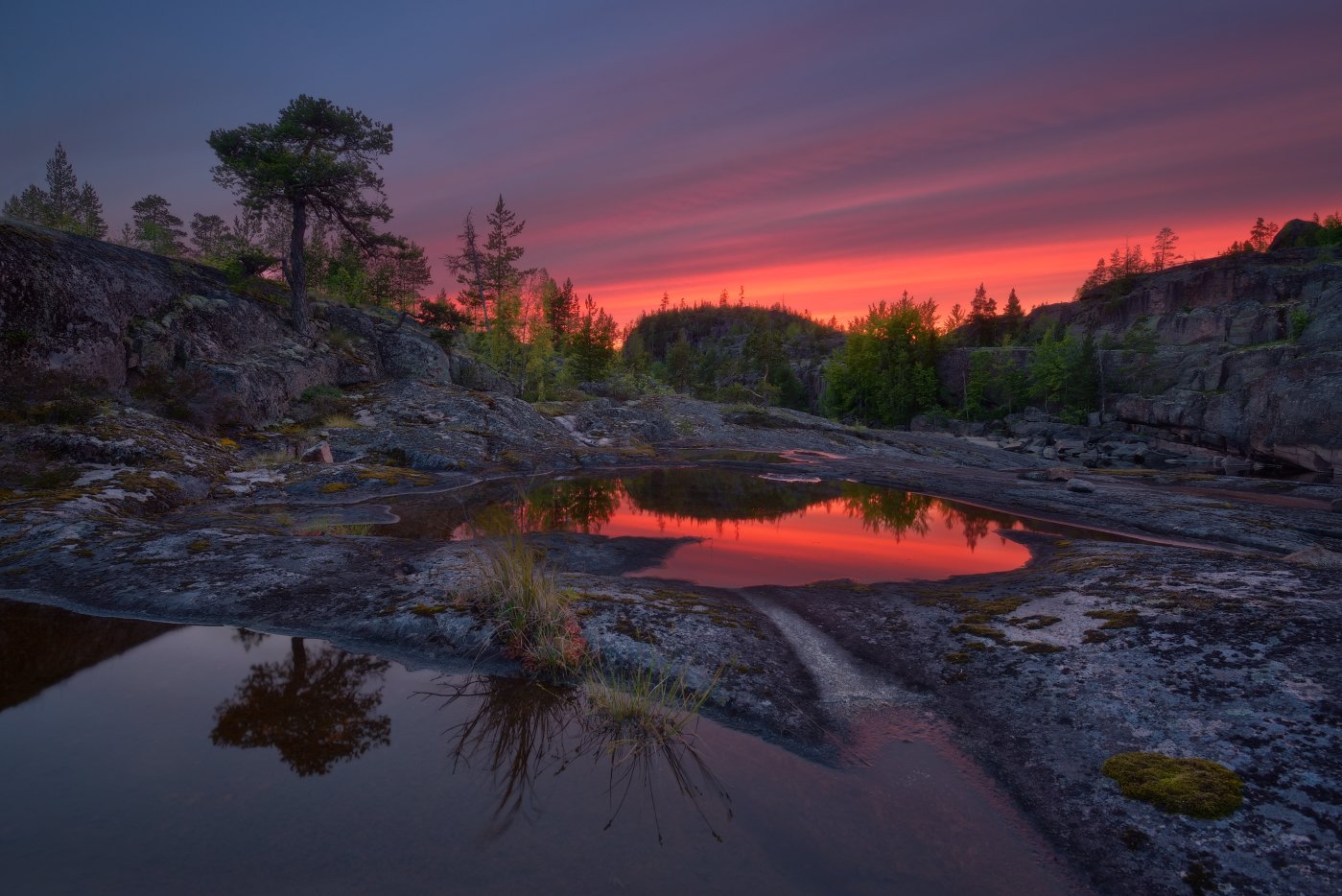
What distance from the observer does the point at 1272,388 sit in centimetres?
3947

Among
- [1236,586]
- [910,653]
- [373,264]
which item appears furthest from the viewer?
[373,264]

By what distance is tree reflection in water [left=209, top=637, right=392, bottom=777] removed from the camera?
574 cm

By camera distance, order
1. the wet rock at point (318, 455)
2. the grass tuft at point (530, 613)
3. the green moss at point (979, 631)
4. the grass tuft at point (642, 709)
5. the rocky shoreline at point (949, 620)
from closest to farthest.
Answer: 1. the rocky shoreline at point (949, 620)
2. the grass tuft at point (642, 709)
3. the grass tuft at point (530, 613)
4. the green moss at point (979, 631)
5. the wet rock at point (318, 455)

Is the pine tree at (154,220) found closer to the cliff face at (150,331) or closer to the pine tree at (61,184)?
the pine tree at (61,184)

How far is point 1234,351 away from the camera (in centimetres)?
5938

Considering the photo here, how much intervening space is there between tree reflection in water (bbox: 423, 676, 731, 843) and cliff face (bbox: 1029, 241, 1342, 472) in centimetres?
4835

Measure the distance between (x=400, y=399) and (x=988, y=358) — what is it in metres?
80.3

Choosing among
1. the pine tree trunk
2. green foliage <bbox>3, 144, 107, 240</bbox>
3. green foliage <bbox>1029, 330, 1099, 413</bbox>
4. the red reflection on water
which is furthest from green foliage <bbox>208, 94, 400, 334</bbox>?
green foliage <bbox>1029, 330, 1099, 413</bbox>

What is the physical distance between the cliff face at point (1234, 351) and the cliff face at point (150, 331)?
200ft

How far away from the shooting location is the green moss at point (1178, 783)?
4891 mm

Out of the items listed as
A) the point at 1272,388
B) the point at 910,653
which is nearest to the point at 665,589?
the point at 910,653

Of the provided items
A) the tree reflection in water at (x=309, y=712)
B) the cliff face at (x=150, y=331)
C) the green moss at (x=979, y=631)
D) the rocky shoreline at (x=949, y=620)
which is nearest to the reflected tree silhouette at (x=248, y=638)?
the rocky shoreline at (x=949, y=620)

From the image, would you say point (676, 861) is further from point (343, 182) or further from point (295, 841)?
point (343, 182)

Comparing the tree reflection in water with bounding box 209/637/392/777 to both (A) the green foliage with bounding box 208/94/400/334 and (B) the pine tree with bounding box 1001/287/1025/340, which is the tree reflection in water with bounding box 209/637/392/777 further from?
(B) the pine tree with bounding box 1001/287/1025/340
